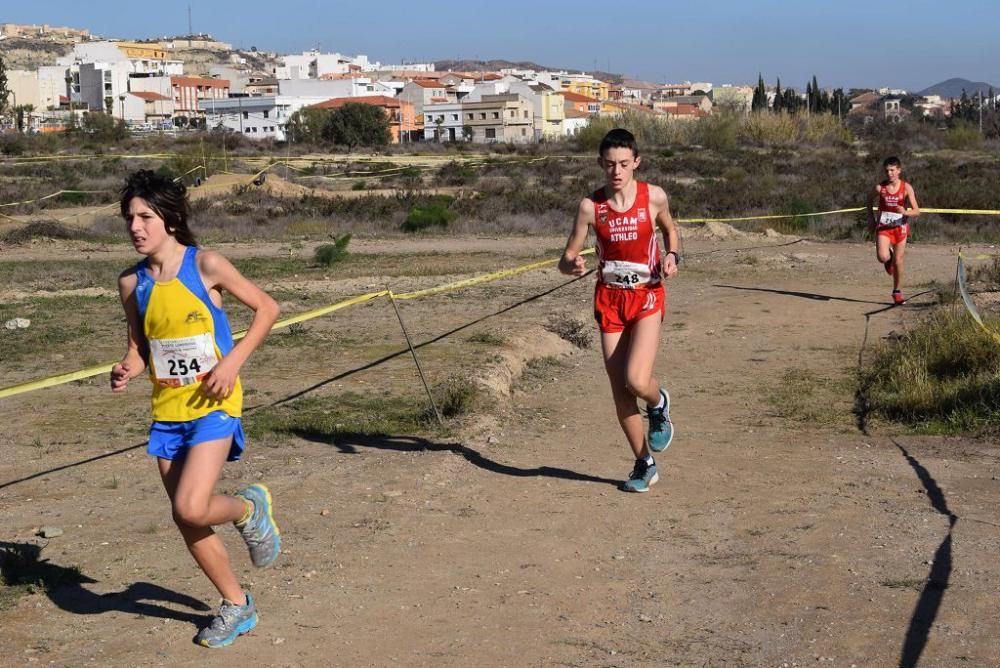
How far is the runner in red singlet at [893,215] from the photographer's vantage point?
45.5 ft

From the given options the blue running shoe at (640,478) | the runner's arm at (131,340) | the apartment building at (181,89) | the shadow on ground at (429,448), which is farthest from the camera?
the apartment building at (181,89)

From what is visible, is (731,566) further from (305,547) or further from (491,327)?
(491,327)

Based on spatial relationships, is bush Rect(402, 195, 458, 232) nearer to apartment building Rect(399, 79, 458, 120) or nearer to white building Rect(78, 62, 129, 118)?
apartment building Rect(399, 79, 458, 120)

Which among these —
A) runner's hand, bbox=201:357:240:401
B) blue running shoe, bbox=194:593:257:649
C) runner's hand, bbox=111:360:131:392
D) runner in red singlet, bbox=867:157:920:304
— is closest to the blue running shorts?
runner's hand, bbox=201:357:240:401

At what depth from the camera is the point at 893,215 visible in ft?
45.6

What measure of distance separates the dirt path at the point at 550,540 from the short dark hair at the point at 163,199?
1.62 meters

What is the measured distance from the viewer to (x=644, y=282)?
273 inches

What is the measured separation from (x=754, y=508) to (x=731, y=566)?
40.3 inches

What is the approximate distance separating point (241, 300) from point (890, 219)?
34.6 feet

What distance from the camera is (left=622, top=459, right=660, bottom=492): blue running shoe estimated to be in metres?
7.24

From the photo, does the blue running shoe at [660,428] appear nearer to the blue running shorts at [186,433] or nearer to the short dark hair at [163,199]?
the blue running shorts at [186,433]

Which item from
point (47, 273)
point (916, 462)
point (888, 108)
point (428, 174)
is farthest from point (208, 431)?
point (888, 108)

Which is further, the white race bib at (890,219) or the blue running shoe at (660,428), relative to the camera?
the white race bib at (890,219)

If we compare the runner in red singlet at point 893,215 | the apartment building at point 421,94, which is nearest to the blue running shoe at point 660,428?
the runner in red singlet at point 893,215
